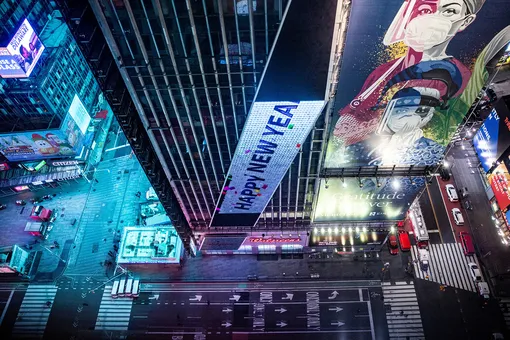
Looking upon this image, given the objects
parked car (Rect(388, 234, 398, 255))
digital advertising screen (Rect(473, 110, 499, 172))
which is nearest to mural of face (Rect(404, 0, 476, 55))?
digital advertising screen (Rect(473, 110, 499, 172))

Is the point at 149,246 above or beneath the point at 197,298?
above

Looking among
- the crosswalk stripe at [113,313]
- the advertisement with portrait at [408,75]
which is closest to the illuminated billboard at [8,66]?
the crosswalk stripe at [113,313]

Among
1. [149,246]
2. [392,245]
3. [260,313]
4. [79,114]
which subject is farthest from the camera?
[79,114]

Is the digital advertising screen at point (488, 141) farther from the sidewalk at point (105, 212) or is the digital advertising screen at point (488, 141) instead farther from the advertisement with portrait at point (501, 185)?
the sidewalk at point (105, 212)

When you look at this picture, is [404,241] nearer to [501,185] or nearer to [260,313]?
[501,185]

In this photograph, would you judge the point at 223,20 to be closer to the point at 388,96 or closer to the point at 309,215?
the point at 388,96

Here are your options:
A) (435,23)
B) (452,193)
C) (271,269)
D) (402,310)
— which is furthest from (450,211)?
(435,23)
